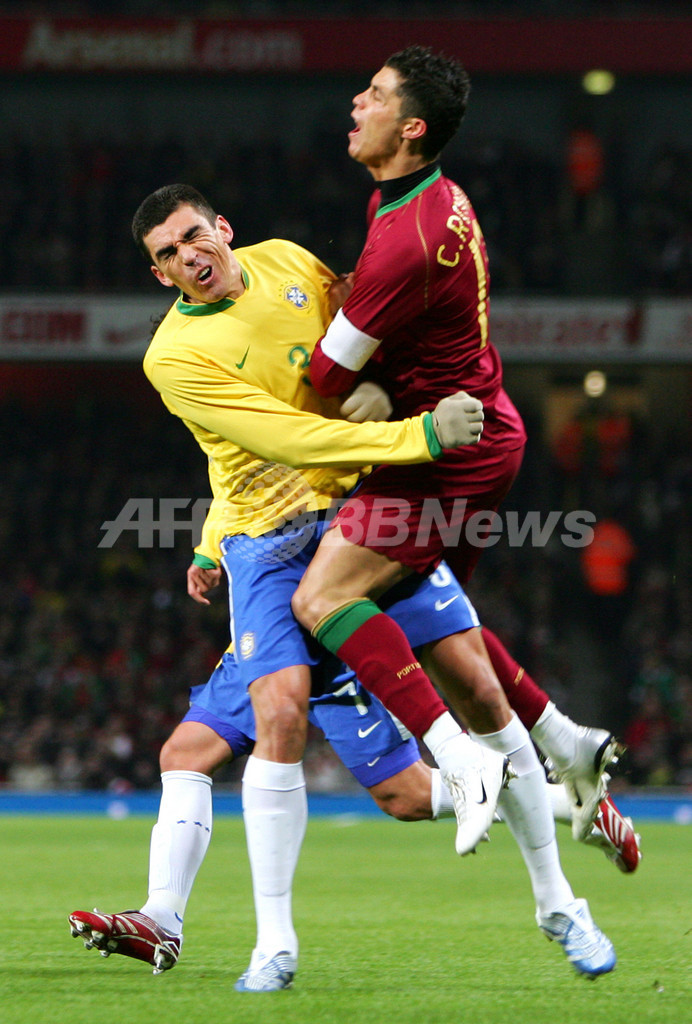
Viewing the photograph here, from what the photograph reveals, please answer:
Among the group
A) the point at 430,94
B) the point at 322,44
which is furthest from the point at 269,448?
the point at 322,44

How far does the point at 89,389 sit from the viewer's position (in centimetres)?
1747

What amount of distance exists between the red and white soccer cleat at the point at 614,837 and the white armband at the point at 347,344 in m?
1.50

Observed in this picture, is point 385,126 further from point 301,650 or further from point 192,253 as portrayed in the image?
point 301,650

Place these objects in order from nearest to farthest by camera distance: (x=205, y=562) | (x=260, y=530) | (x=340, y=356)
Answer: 1. (x=340, y=356)
2. (x=260, y=530)
3. (x=205, y=562)

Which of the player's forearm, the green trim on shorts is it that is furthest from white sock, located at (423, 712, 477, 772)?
the player's forearm

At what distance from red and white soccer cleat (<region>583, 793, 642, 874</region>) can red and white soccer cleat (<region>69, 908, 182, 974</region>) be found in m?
1.25

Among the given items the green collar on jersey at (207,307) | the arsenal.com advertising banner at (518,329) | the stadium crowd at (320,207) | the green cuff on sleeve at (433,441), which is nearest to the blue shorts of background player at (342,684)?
the green cuff on sleeve at (433,441)

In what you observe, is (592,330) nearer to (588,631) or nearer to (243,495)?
(588,631)

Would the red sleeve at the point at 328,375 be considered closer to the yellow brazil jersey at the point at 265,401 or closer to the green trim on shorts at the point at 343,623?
the yellow brazil jersey at the point at 265,401

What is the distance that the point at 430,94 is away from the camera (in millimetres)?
3686

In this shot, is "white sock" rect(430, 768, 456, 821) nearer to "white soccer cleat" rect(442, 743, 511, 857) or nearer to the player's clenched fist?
"white soccer cleat" rect(442, 743, 511, 857)

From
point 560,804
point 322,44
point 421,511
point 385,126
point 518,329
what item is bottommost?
point 560,804

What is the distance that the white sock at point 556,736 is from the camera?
4102 millimetres

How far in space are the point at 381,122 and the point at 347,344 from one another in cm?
62
